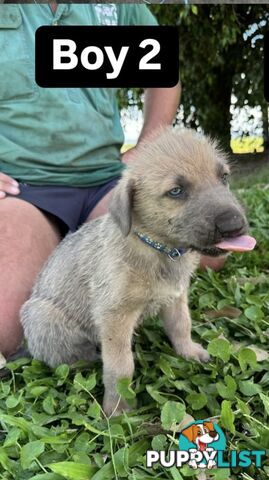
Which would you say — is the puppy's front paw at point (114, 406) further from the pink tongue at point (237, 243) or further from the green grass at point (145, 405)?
the pink tongue at point (237, 243)

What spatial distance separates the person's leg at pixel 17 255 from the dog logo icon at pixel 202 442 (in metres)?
1.24

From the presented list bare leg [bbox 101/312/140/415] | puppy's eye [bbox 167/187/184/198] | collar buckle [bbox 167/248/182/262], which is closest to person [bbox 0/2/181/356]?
bare leg [bbox 101/312/140/415]

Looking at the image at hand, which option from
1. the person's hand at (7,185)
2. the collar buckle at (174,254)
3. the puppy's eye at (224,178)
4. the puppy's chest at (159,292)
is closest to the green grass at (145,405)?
the puppy's chest at (159,292)

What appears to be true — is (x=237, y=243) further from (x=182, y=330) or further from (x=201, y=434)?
(x=182, y=330)

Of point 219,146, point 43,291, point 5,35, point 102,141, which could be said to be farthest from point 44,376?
point 5,35

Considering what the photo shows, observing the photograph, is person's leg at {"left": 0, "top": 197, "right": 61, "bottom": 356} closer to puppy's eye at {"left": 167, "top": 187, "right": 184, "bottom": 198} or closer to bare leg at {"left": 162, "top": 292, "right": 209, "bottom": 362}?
bare leg at {"left": 162, "top": 292, "right": 209, "bottom": 362}

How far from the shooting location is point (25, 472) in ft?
6.31

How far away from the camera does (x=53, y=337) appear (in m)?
2.54

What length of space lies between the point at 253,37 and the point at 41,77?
7518 millimetres

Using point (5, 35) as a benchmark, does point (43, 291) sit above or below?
below

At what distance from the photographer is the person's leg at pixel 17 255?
286 centimetres

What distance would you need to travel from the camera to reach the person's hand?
316cm

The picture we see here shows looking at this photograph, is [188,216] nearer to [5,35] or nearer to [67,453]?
[67,453]

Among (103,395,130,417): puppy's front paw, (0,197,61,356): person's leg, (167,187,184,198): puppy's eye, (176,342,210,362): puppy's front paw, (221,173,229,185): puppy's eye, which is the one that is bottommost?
(103,395,130,417): puppy's front paw
